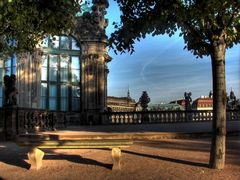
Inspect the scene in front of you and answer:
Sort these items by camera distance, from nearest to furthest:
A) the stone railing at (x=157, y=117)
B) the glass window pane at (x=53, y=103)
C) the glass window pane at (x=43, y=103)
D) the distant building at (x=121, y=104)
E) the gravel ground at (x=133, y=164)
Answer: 1. the gravel ground at (x=133, y=164)
2. the stone railing at (x=157, y=117)
3. the glass window pane at (x=43, y=103)
4. the glass window pane at (x=53, y=103)
5. the distant building at (x=121, y=104)

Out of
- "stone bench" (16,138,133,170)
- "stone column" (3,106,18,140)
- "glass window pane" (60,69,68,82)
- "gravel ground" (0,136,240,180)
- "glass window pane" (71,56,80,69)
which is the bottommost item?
"gravel ground" (0,136,240,180)

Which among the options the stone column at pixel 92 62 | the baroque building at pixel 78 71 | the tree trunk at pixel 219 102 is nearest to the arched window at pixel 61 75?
the baroque building at pixel 78 71

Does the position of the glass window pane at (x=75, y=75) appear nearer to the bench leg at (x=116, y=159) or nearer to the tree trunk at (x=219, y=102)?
the bench leg at (x=116, y=159)

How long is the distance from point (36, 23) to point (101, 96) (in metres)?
22.7

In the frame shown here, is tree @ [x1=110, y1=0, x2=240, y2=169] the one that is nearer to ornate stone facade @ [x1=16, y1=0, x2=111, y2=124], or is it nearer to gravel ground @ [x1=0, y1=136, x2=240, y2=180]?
gravel ground @ [x1=0, y1=136, x2=240, y2=180]

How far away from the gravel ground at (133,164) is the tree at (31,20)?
3.27m

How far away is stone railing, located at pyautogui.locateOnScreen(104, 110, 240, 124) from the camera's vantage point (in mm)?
33125

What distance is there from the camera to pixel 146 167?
10.7 metres

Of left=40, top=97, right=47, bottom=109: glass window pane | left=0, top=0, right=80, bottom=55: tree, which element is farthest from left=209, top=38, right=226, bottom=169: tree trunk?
left=40, top=97, right=47, bottom=109: glass window pane

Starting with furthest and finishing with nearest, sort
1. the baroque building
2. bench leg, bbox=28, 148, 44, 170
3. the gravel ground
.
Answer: the baroque building → bench leg, bbox=28, 148, 44, 170 → the gravel ground

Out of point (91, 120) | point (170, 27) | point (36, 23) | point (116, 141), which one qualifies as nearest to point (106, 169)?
point (116, 141)

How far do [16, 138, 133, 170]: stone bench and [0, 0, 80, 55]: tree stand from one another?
2.89 meters

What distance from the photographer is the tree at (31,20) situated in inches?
443

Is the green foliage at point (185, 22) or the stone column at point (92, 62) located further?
the stone column at point (92, 62)
